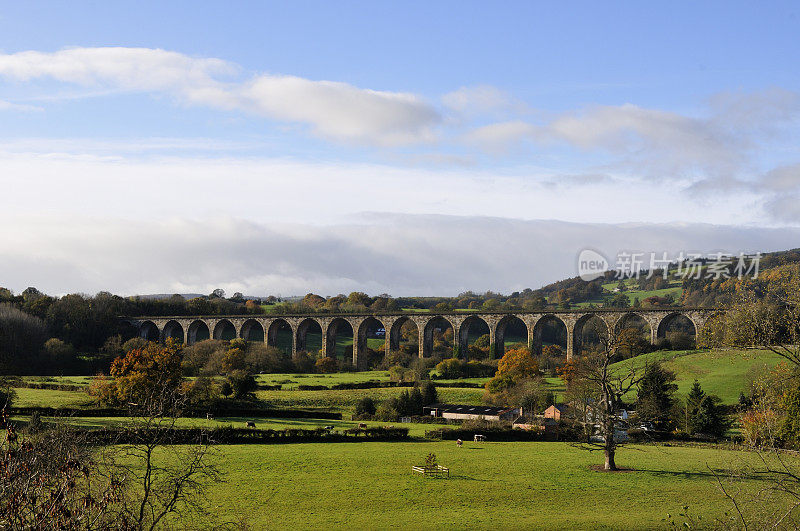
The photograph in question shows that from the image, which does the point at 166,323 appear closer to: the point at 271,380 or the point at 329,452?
the point at 271,380

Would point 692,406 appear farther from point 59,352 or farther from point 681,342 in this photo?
point 59,352

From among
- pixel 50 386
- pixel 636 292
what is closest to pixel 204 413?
pixel 50 386

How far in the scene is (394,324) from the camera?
3295 inches

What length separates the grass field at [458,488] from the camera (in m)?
21.1

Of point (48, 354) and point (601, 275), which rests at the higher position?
point (601, 275)

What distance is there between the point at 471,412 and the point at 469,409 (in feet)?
3.39

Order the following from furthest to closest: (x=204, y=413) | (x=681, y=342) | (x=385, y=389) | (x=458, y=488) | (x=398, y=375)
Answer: (x=681, y=342) < (x=398, y=375) < (x=385, y=389) < (x=204, y=413) < (x=458, y=488)

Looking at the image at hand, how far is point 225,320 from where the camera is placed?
3642 inches

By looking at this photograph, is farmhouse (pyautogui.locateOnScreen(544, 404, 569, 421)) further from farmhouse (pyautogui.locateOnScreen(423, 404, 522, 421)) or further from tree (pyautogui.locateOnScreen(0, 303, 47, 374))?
tree (pyautogui.locateOnScreen(0, 303, 47, 374))

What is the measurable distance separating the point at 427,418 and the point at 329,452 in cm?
1479

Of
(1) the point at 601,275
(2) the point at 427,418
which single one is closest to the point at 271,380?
(2) the point at 427,418

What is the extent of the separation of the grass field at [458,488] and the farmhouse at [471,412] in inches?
392

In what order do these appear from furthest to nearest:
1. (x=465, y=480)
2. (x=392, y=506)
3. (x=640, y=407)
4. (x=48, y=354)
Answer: (x=48, y=354) → (x=640, y=407) → (x=465, y=480) → (x=392, y=506)

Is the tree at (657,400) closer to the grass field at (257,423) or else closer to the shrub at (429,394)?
the grass field at (257,423)
